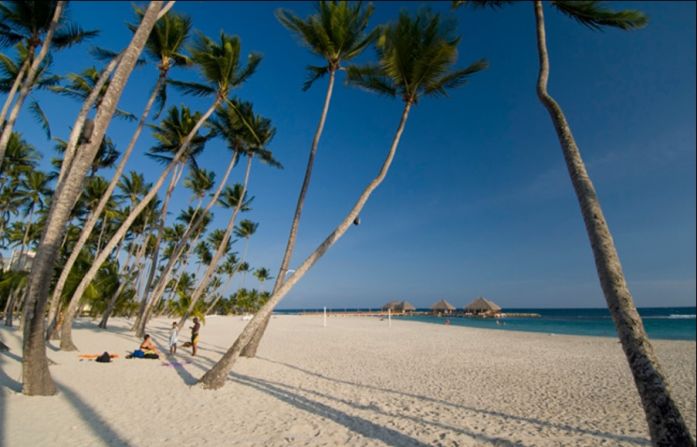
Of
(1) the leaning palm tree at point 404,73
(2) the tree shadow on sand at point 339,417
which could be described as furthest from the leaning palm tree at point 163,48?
(2) the tree shadow on sand at point 339,417

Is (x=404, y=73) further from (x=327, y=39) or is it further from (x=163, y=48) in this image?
(x=163, y=48)

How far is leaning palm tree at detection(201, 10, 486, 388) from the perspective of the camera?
25.6 ft

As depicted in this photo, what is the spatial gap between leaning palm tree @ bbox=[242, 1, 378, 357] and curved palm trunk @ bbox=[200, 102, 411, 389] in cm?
144

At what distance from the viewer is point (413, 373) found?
996cm

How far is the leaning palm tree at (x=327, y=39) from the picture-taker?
31.1ft

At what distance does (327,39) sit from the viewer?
9.91m

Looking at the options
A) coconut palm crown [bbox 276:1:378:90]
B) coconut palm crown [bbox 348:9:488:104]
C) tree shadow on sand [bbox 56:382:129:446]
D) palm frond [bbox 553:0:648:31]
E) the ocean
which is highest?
coconut palm crown [bbox 276:1:378:90]

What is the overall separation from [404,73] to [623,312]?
314 inches

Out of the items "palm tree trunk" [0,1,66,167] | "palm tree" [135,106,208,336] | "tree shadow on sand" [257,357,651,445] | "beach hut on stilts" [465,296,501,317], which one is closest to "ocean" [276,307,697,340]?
"beach hut on stilts" [465,296,501,317]

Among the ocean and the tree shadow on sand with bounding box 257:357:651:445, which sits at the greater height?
the tree shadow on sand with bounding box 257:357:651:445

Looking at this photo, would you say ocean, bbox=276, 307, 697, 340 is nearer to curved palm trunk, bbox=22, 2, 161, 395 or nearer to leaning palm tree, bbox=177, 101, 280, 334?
leaning palm tree, bbox=177, 101, 280, 334

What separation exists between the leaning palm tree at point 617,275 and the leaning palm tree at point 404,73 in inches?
128

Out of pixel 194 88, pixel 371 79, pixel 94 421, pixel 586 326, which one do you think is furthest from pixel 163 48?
pixel 586 326

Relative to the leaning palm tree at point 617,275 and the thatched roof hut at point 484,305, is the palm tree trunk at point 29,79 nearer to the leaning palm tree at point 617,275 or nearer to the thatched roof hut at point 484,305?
the leaning palm tree at point 617,275
